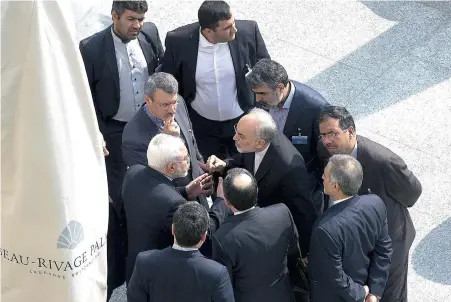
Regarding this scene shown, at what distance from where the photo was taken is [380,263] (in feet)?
14.7

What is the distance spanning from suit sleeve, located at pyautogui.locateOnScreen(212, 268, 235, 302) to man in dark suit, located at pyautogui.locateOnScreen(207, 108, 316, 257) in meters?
0.89

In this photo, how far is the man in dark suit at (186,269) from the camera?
13.2 ft

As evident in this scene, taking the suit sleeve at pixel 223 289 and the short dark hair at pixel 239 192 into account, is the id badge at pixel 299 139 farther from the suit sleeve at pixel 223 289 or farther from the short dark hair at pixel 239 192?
the suit sleeve at pixel 223 289

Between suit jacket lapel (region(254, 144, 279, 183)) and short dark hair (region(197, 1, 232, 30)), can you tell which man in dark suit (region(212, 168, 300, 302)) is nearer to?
suit jacket lapel (region(254, 144, 279, 183))

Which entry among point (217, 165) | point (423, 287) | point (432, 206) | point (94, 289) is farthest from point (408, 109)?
point (94, 289)

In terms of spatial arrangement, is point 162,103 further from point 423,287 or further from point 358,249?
point 423,287

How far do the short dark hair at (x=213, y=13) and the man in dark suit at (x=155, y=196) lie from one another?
124 centimetres

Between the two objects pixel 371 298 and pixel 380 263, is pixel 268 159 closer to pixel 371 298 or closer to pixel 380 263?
pixel 380 263

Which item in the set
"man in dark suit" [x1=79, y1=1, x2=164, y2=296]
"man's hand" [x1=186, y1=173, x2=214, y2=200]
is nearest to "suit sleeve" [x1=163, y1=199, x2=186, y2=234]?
"man's hand" [x1=186, y1=173, x2=214, y2=200]

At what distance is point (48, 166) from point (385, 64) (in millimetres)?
5260

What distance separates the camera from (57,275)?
3414 millimetres

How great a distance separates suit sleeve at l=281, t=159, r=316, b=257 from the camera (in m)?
4.78

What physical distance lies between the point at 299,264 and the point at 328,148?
0.76 meters

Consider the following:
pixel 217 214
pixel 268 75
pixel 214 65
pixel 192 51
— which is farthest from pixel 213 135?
pixel 217 214
